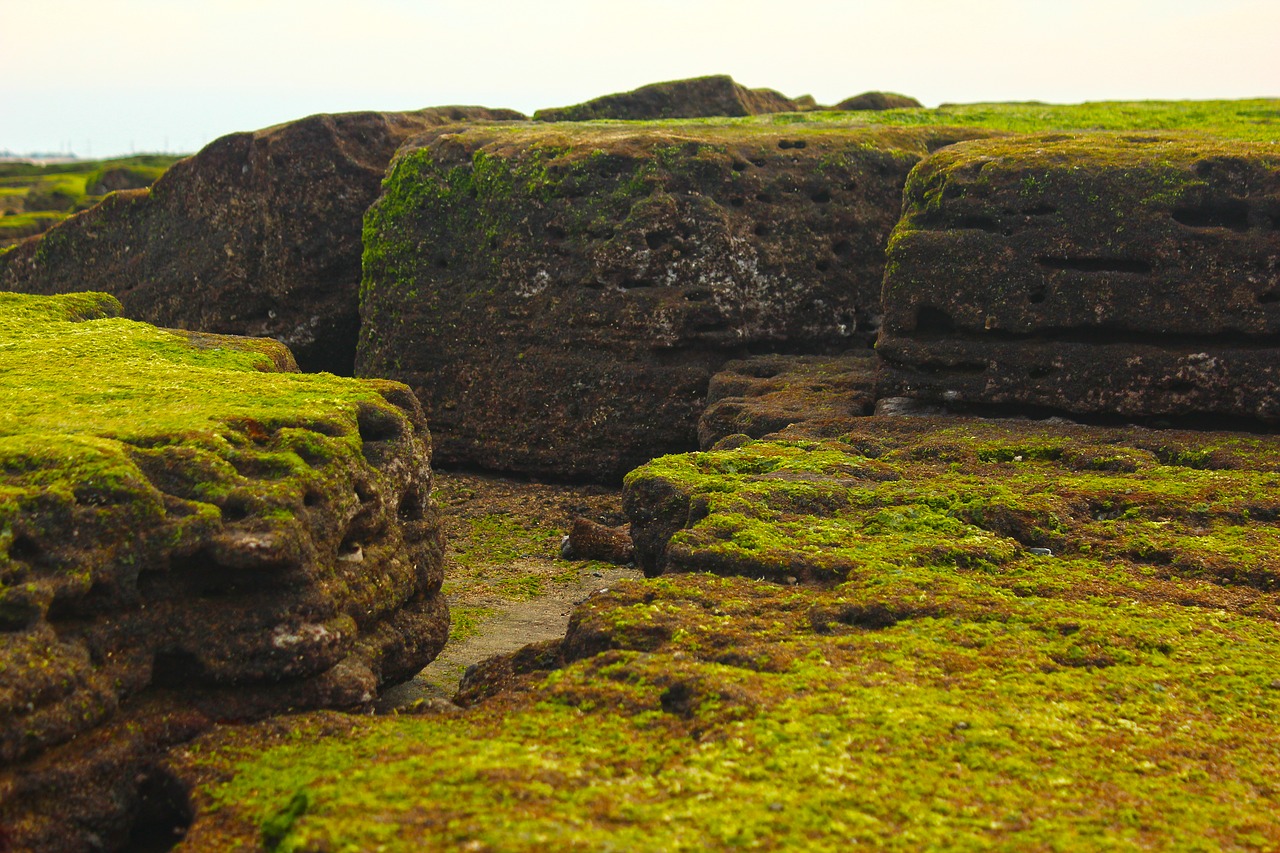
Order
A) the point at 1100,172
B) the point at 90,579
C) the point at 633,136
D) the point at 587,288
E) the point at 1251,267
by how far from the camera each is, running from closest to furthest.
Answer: the point at 90,579 < the point at 1251,267 < the point at 1100,172 < the point at 587,288 < the point at 633,136

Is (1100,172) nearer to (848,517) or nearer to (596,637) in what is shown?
(848,517)

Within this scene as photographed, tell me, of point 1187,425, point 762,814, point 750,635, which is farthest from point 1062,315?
point 762,814

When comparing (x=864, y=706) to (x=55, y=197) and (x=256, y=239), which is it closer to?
(x=256, y=239)

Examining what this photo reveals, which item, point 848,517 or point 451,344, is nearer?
point 848,517

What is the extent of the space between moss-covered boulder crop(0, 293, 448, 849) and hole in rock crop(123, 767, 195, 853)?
11 centimetres

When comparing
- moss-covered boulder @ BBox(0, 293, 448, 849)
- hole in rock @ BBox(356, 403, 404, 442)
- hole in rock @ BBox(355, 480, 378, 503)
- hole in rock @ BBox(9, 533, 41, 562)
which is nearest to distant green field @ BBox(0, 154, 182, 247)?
hole in rock @ BBox(356, 403, 404, 442)

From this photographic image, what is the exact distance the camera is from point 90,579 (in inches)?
349

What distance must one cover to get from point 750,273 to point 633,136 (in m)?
4.07

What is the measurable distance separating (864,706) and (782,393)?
39.4 ft

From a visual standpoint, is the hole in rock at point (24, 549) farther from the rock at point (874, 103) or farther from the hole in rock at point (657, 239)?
the rock at point (874, 103)

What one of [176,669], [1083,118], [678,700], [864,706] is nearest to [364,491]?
[176,669]

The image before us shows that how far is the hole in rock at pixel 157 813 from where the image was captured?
8516 mm

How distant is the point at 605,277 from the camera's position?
22469 mm

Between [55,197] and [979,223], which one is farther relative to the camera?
[55,197]
